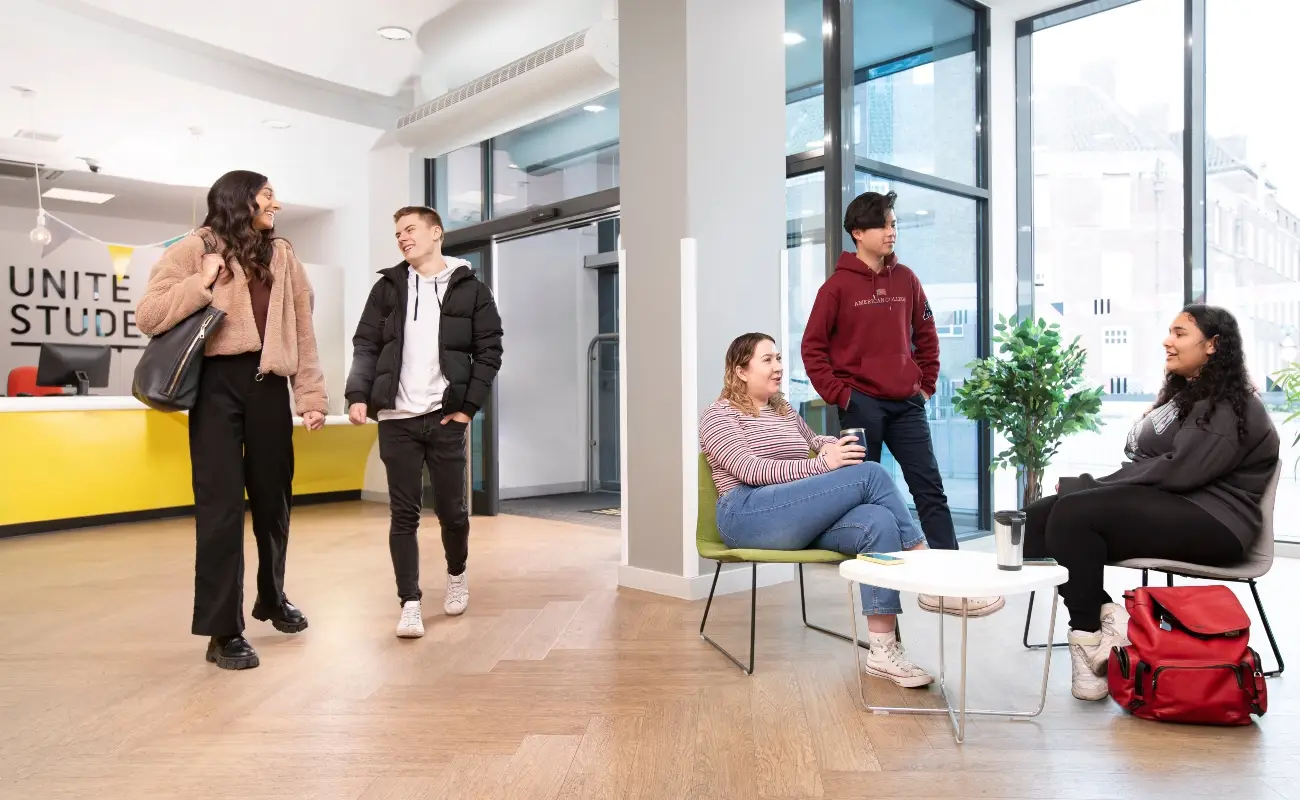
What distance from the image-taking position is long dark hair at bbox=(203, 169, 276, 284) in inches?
117

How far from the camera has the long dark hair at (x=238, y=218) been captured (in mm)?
2969

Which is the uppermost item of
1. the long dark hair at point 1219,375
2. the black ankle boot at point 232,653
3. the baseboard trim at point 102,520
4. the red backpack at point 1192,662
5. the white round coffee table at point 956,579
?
the long dark hair at point 1219,375

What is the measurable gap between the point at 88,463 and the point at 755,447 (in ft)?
17.2

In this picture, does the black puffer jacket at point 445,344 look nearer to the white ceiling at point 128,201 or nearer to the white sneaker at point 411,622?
the white sneaker at point 411,622

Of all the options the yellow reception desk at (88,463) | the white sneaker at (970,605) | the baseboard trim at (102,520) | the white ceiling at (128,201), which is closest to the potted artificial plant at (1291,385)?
the white sneaker at (970,605)

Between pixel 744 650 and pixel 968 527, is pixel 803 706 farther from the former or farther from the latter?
pixel 968 527

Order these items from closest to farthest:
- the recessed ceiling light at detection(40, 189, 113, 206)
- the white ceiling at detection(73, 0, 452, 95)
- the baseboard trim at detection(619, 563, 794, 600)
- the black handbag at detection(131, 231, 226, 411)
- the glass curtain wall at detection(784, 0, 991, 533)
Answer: the black handbag at detection(131, 231, 226, 411)
the baseboard trim at detection(619, 563, 794, 600)
the glass curtain wall at detection(784, 0, 991, 533)
the white ceiling at detection(73, 0, 452, 95)
the recessed ceiling light at detection(40, 189, 113, 206)

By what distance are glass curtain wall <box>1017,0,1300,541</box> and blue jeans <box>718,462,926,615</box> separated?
11.0 ft

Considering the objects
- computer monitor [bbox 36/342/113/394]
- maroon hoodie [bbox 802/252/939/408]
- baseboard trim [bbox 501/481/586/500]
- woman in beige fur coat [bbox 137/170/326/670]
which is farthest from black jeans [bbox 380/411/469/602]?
baseboard trim [bbox 501/481/586/500]

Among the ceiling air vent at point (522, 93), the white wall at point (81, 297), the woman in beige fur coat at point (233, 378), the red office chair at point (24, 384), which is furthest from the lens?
the white wall at point (81, 297)

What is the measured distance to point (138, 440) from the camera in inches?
258

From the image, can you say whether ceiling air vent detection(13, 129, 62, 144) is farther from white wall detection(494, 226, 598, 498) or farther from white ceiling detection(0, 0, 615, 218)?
white wall detection(494, 226, 598, 498)

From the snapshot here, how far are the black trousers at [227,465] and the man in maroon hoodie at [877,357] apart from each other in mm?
1882

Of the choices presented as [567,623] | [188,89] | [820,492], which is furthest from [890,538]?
[188,89]
